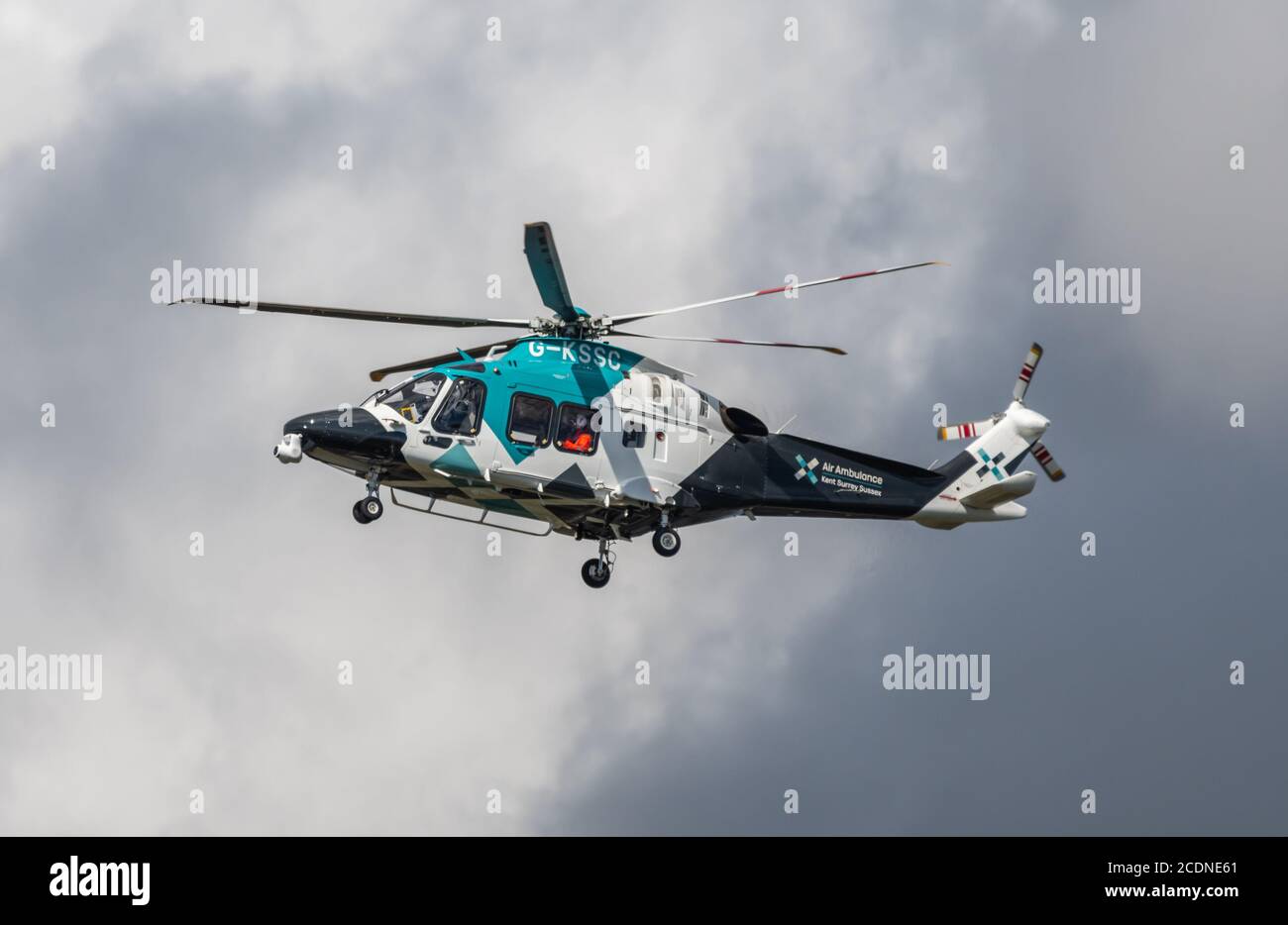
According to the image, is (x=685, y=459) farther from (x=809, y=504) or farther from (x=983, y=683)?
(x=983, y=683)

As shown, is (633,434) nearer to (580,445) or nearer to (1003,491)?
(580,445)

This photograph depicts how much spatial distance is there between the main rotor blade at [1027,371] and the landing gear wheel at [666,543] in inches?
423

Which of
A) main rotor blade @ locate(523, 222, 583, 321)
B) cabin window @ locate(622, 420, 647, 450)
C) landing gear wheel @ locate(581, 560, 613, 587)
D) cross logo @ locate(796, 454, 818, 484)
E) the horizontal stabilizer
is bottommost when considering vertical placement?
landing gear wheel @ locate(581, 560, 613, 587)

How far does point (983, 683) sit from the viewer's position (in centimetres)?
5278

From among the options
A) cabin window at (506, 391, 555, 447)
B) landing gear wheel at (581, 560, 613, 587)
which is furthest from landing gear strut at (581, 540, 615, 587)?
cabin window at (506, 391, 555, 447)

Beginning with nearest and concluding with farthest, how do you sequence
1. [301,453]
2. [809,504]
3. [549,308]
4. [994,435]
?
[301,453] → [549,308] → [809,504] → [994,435]

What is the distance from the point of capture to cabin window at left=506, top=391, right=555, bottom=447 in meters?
38.6

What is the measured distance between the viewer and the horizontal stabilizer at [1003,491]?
43403 millimetres

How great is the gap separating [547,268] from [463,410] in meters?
3.58

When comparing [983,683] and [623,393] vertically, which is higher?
[623,393]

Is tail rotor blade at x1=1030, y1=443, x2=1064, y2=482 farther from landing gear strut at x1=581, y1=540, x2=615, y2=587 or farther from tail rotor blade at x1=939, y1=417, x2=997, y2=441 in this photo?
landing gear strut at x1=581, y1=540, x2=615, y2=587

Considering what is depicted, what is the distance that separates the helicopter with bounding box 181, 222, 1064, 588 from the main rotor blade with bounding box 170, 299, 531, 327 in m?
0.04
